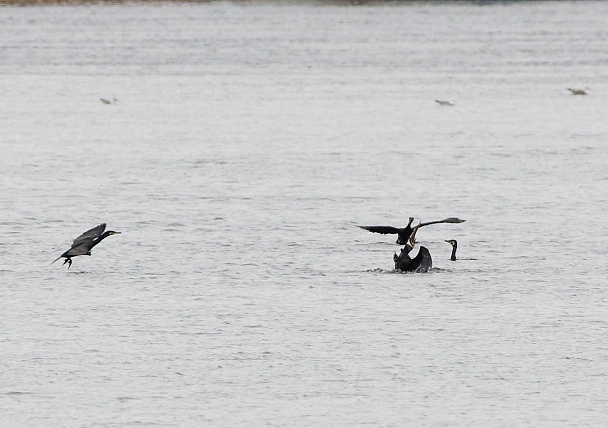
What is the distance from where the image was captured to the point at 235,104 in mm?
32719

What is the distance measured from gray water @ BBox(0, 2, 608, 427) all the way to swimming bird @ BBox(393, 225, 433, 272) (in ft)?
0.61

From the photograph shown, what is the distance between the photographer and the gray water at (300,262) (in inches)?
377

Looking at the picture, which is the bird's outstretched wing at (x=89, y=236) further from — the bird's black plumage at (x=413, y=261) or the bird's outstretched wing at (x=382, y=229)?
the bird's black plumage at (x=413, y=261)

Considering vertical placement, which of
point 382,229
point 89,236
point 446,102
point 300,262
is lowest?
point 446,102

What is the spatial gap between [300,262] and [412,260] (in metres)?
1.13

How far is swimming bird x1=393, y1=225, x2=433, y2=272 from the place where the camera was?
13.6 m

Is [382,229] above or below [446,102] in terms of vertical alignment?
above

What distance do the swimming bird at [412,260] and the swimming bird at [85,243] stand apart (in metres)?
2.78

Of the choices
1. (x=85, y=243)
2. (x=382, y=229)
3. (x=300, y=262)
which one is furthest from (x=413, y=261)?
(x=85, y=243)

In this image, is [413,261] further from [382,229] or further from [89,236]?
[89,236]

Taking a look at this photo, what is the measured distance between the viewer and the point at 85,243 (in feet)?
44.8

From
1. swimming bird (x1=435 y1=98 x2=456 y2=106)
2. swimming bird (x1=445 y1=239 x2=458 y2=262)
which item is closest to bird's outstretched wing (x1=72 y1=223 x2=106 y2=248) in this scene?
swimming bird (x1=445 y1=239 x2=458 y2=262)

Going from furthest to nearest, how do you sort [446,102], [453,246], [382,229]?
1. [446,102]
2. [382,229]
3. [453,246]

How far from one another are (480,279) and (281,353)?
328 centimetres
